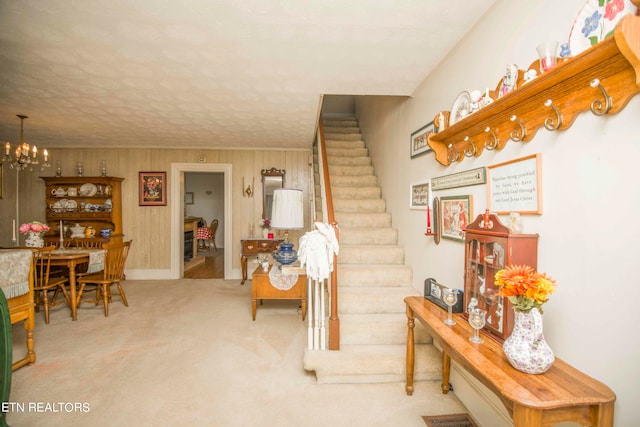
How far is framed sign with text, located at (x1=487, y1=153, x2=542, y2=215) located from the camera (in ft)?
4.96

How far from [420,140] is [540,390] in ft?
7.22

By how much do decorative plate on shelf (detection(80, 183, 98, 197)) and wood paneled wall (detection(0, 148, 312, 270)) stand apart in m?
0.39

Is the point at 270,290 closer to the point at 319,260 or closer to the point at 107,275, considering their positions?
the point at 319,260

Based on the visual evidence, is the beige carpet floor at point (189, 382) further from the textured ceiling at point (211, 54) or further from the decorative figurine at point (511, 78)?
the textured ceiling at point (211, 54)

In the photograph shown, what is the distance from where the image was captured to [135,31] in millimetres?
2066

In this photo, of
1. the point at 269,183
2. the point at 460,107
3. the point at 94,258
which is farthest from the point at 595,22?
the point at 269,183

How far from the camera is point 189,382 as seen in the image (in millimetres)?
2430

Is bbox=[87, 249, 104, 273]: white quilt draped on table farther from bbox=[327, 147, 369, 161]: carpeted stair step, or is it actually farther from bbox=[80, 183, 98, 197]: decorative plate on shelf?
bbox=[327, 147, 369, 161]: carpeted stair step

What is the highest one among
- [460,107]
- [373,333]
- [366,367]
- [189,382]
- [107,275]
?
[460,107]

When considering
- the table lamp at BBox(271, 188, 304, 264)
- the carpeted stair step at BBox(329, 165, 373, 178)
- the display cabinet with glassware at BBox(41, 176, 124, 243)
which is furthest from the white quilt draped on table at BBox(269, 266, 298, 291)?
the display cabinet with glassware at BBox(41, 176, 124, 243)

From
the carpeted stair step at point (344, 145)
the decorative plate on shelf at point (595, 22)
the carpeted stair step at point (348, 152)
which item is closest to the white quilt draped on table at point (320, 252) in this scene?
the decorative plate on shelf at point (595, 22)

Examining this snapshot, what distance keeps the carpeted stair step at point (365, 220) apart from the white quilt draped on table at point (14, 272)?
3.04 m

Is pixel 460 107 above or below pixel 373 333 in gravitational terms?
above

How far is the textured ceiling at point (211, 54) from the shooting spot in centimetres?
185
